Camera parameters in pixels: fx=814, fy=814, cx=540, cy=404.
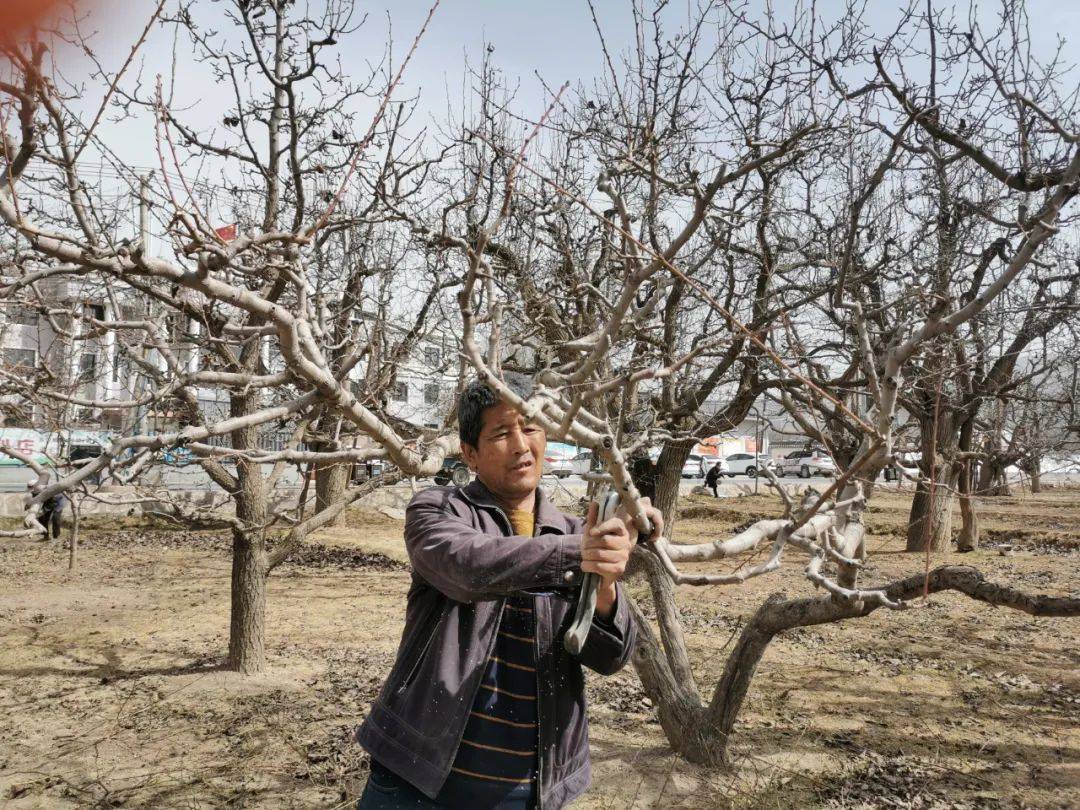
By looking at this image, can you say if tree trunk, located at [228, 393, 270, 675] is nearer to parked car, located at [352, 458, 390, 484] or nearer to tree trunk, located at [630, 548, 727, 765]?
parked car, located at [352, 458, 390, 484]

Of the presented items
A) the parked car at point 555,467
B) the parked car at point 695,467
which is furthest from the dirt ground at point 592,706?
the parked car at point 695,467

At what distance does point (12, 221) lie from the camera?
2086 mm

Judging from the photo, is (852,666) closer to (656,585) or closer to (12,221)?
(656,585)

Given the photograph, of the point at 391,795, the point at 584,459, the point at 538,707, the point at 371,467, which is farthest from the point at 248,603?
the point at 584,459

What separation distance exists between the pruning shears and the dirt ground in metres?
2.99

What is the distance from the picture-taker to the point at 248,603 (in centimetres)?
601

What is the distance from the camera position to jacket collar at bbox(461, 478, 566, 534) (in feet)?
6.21

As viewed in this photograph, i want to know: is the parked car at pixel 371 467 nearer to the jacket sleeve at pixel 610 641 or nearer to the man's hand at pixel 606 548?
the jacket sleeve at pixel 610 641

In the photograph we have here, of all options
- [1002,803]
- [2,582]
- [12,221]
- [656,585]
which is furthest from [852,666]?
[2,582]

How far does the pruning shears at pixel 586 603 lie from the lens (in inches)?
56.4

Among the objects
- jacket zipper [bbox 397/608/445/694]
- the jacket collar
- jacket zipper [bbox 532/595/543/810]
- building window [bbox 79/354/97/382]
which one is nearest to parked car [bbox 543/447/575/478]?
the jacket collar

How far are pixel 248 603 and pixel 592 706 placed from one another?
103 inches

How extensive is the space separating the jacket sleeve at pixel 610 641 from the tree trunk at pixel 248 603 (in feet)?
14.9

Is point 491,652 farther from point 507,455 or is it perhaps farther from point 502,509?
point 507,455
